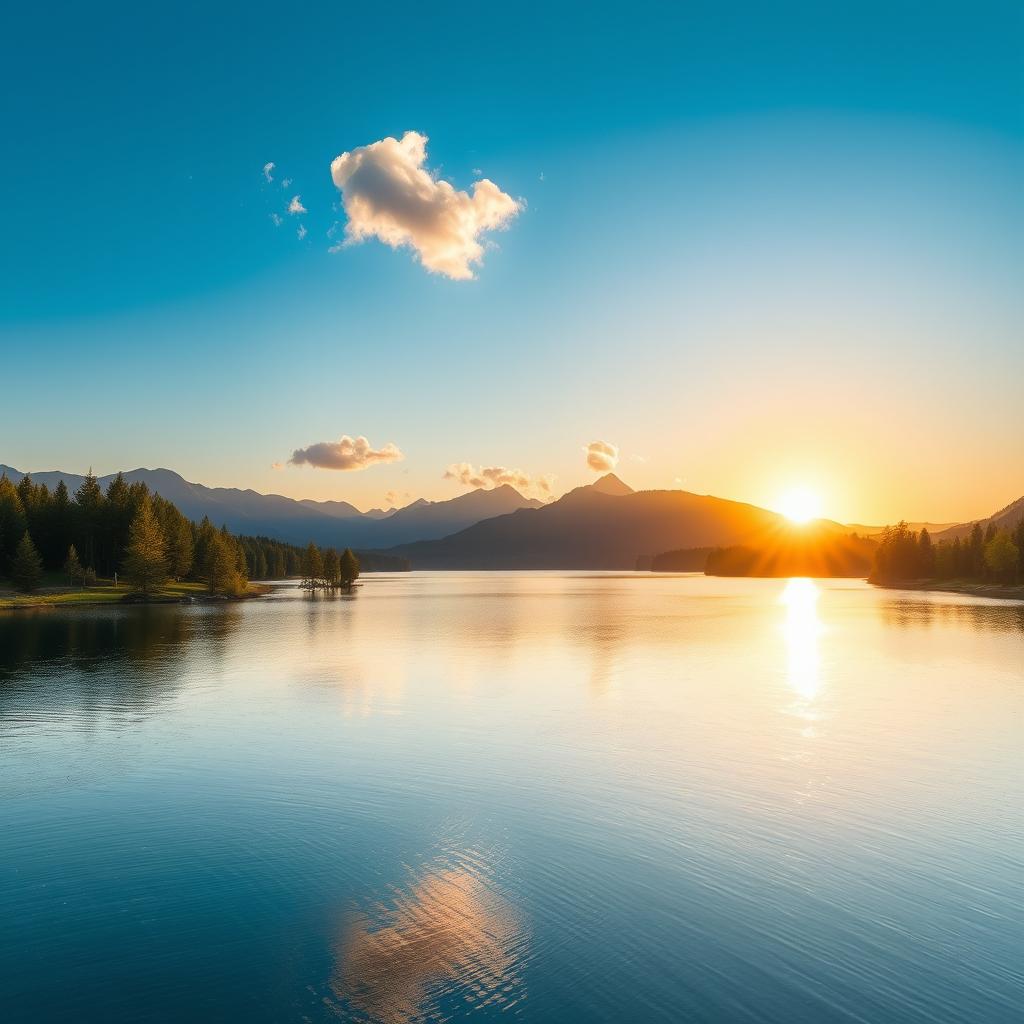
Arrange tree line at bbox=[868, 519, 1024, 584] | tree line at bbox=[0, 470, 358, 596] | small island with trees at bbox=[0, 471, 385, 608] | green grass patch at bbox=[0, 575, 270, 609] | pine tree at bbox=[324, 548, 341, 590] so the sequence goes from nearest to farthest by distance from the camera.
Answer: green grass patch at bbox=[0, 575, 270, 609] < small island with trees at bbox=[0, 471, 385, 608] < tree line at bbox=[0, 470, 358, 596] < tree line at bbox=[868, 519, 1024, 584] < pine tree at bbox=[324, 548, 341, 590]

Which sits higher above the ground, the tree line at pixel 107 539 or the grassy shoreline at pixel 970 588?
the tree line at pixel 107 539

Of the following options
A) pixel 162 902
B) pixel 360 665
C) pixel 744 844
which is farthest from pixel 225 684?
pixel 744 844

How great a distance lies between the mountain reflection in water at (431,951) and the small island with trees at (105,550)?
114791 millimetres

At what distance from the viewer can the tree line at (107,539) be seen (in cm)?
12431

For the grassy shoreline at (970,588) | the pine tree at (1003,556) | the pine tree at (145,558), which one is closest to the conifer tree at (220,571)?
the pine tree at (145,558)

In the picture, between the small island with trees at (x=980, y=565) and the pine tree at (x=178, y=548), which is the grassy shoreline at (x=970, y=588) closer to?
the small island with trees at (x=980, y=565)

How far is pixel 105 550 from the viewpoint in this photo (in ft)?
470

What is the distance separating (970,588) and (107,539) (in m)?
185

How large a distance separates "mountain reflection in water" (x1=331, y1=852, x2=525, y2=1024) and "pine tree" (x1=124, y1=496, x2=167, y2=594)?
122922 mm

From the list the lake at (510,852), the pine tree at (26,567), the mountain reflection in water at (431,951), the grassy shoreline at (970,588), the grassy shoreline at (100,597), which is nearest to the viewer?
the mountain reflection in water at (431,951)

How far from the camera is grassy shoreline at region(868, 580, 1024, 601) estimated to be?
152750 millimetres

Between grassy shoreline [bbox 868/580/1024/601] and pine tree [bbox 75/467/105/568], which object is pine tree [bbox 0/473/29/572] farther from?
grassy shoreline [bbox 868/580/1024/601]

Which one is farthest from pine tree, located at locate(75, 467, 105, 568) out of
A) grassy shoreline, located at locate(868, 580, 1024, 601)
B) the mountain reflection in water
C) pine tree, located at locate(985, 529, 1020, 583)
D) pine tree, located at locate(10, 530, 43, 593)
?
pine tree, located at locate(985, 529, 1020, 583)

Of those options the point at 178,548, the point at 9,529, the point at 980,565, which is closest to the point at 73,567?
the point at 9,529
